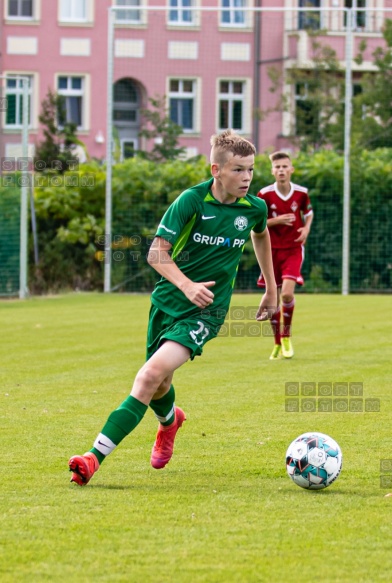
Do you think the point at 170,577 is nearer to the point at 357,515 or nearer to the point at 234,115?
the point at 357,515

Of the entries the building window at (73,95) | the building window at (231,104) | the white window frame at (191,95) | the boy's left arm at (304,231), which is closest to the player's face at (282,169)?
the boy's left arm at (304,231)

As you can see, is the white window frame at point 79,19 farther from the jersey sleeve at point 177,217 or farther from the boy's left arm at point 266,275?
the jersey sleeve at point 177,217

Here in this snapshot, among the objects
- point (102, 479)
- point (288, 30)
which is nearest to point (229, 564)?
point (102, 479)

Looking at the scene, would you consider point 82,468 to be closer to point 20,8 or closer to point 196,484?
point 196,484

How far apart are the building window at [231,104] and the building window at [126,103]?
220cm

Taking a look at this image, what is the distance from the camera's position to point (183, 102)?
1245 inches

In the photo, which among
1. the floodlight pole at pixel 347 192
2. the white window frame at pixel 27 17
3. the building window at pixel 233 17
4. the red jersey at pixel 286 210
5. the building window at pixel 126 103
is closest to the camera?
the red jersey at pixel 286 210

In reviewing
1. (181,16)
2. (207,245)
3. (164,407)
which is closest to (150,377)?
(164,407)

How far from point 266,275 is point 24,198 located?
15.1 meters

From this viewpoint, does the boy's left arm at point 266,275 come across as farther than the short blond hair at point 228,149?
Yes

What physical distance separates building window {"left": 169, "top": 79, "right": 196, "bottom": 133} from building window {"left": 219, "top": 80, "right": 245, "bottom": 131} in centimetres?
76

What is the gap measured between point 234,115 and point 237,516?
2663cm

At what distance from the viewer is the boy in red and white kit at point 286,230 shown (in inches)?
511

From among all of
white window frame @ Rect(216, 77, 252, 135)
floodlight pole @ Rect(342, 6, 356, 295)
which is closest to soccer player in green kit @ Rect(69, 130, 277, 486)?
floodlight pole @ Rect(342, 6, 356, 295)
